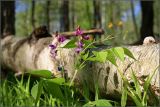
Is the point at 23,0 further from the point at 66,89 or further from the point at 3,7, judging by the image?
the point at 66,89

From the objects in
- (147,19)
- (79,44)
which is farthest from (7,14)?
(79,44)

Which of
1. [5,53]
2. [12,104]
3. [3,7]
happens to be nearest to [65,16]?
[3,7]

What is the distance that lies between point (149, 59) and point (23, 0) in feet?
93.3

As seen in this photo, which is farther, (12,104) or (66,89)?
(12,104)

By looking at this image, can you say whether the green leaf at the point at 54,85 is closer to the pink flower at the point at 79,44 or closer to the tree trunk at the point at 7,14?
the pink flower at the point at 79,44

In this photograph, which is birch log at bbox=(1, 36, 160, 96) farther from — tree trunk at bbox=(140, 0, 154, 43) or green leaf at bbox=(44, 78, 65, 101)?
tree trunk at bbox=(140, 0, 154, 43)

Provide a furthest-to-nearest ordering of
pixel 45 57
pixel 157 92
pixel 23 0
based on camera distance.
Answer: pixel 23 0
pixel 45 57
pixel 157 92

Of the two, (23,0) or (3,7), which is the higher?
(23,0)

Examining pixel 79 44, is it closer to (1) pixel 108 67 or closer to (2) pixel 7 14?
(1) pixel 108 67

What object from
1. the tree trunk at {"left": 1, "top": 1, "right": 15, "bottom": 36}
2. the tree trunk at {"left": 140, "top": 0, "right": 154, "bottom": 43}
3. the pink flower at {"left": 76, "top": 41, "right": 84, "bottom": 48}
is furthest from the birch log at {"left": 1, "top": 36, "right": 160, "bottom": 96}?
the tree trunk at {"left": 140, "top": 0, "right": 154, "bottom": 43}

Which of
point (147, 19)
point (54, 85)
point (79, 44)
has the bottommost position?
point (54, 85)

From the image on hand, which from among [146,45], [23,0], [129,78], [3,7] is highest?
[23,0]

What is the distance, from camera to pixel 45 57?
2918mm

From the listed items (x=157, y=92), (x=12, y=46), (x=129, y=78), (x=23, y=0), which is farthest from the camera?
(x=23, y=0)
